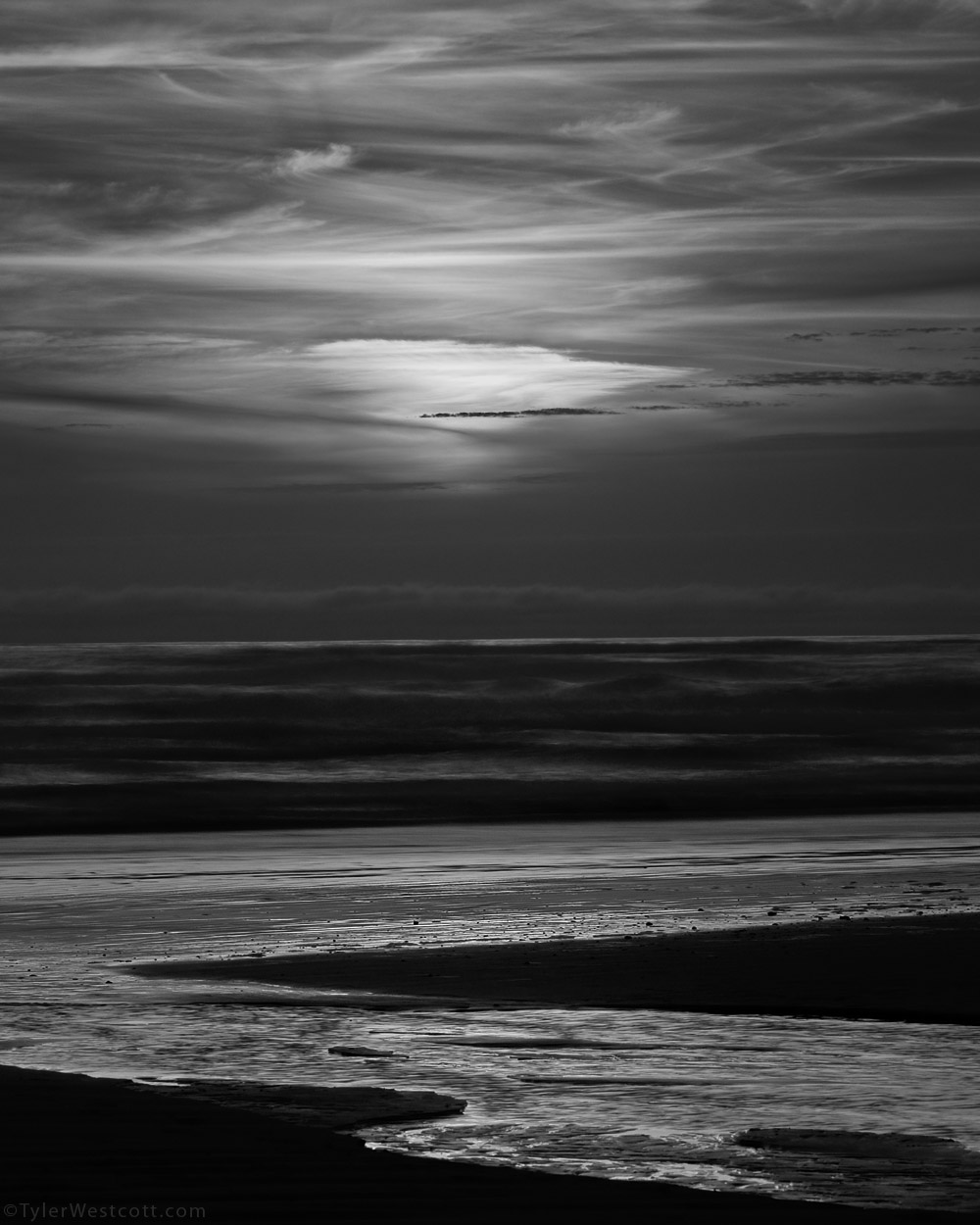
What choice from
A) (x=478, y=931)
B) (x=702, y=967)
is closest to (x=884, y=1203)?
(x=702, y=967)

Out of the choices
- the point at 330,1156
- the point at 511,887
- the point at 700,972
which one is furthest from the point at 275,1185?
the point at 511,887

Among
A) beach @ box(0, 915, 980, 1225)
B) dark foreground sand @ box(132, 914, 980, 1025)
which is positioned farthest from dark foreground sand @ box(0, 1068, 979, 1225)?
dark foreground sand @ box(132, 914, 980, 1025)

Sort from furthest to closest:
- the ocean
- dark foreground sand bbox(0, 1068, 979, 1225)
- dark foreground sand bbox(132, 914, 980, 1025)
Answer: dark foreground sand bbox(132, 914, 980, 1025), the ocean, dark foreground sand bbox(0, 1068, 979, 1225)

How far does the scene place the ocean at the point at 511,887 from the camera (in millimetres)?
8867

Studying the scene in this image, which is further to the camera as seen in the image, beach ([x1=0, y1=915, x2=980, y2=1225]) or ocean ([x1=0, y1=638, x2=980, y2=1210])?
ocean ([x1=0, y1=638, x2=980, y2=1210])

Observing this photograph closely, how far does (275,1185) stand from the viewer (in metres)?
7.88

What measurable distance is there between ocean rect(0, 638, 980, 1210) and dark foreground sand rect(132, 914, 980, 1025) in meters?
0.44

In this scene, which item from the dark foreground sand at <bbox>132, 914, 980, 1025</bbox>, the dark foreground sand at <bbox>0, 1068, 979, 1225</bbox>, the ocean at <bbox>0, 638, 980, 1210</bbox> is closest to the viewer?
the dark foreground sand at <bbox>0, 1068, 979, 1225</bbox>

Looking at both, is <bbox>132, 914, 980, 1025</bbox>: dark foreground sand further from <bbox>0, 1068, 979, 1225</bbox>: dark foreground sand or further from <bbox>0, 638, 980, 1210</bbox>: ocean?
<bbox>0, 1068, 979, 1225</bbox>: dark foreground sand

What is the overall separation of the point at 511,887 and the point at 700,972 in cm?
602

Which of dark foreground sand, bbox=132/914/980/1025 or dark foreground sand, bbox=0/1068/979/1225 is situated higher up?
dark foreground sand, bbox=132/914/980/1025

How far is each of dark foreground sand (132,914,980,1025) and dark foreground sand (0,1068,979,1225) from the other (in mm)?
3931

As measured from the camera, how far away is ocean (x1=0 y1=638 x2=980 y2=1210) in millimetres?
8867

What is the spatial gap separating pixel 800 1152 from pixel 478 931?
7.71m
